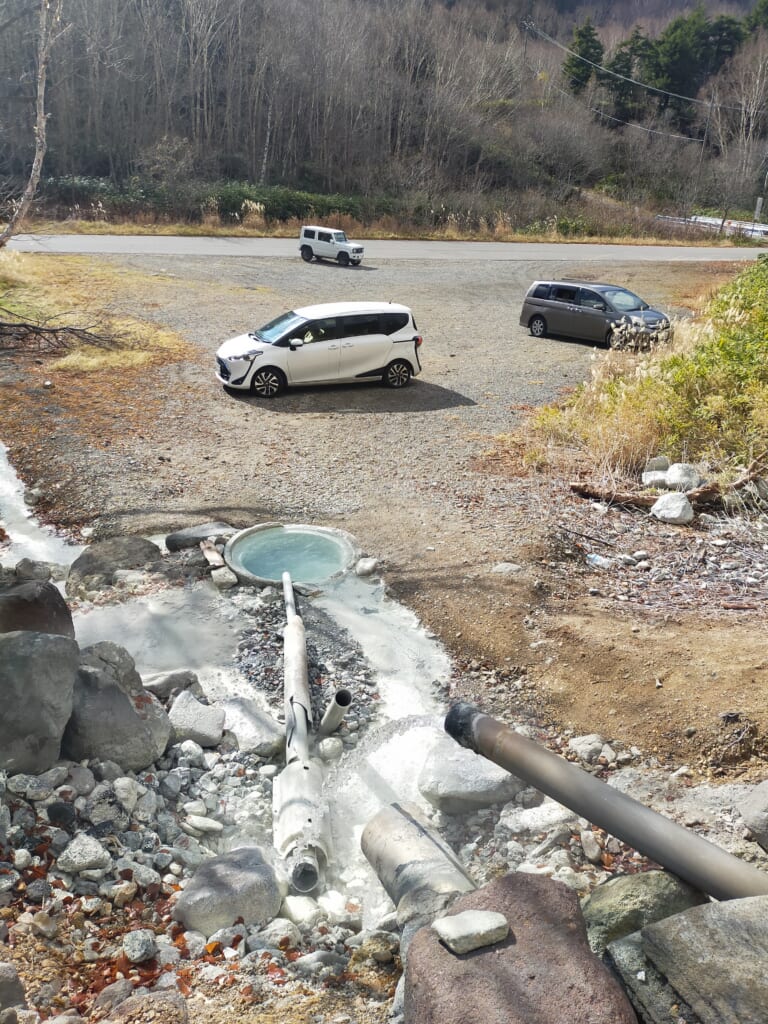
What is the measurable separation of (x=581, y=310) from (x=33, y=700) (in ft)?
56.3

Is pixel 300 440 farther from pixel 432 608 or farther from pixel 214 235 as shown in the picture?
pixel 214 235

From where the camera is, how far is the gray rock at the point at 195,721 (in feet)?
21.2

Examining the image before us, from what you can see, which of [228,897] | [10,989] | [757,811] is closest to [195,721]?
[228,897]

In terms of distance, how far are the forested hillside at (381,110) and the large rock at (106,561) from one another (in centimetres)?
2929

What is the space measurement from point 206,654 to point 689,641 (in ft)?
14.5

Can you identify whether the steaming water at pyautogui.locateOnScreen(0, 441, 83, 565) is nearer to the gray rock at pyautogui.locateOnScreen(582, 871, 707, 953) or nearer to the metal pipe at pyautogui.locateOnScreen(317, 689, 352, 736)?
the metal pipe at pyautogui.locateOnScreen(317, 689, 352, 736)

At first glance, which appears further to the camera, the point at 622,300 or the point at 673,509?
the point at 622,300

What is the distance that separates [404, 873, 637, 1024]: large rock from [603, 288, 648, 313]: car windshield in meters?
17.4

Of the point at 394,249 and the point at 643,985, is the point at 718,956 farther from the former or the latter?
the point at 394,249

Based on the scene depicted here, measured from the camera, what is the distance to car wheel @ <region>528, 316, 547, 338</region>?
813 inches

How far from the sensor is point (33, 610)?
668 centimetres

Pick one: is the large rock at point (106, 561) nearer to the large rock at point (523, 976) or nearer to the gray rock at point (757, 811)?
the large rock at point (523, 976)

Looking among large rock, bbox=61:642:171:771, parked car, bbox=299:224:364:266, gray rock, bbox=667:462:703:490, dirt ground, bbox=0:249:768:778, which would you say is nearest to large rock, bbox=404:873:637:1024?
dirt ground, bbox=0:249:768:778

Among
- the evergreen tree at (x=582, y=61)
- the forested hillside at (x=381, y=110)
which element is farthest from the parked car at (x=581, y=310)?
the evergreen tree at (x=582, y=61)
